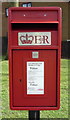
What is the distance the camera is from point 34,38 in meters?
3.68

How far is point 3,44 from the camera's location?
2142 centimetres

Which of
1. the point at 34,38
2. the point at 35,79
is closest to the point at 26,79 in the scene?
the point at 35,79

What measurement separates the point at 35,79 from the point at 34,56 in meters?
0.28

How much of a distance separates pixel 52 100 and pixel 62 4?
17220 millimetres

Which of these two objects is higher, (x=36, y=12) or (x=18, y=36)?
(x=36, y=12)

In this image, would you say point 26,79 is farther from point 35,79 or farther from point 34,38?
point 34,38

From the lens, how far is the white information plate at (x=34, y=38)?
3.67 meters

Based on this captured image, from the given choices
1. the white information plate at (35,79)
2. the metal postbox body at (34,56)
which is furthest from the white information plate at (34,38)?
the white information plate at (35,79)

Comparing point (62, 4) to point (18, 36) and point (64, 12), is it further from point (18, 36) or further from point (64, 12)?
point (18, 36)

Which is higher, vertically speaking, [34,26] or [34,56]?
[34,26]

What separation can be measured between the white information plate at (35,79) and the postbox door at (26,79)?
24 millimetres

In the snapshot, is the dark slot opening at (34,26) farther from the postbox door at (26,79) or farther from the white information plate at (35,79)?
the white information plate at (35,79)

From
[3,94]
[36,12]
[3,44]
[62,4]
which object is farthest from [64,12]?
[36,12]

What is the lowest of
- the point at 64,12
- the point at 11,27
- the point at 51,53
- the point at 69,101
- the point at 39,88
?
the point at 69,101
